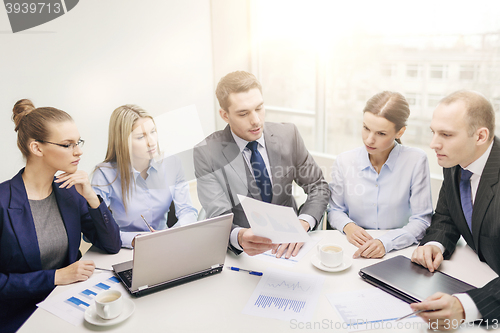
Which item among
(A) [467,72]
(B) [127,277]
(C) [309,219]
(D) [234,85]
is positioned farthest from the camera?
(A) [467,72]

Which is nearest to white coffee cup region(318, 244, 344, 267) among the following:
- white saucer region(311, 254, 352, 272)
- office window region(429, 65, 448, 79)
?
white saucer region(311, 254, 352, 272)

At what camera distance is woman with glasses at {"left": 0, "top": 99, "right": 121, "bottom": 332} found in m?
1.51

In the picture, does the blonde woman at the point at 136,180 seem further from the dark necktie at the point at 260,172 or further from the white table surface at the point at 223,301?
the white table surface at the point at 223,301

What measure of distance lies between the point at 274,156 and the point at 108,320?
4.15 ft

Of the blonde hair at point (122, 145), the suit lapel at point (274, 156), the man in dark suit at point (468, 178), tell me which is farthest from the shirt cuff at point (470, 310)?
the blonde hair at point (122, 145)

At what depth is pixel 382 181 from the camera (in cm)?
193

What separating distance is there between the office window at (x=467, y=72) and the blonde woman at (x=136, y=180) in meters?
2.48

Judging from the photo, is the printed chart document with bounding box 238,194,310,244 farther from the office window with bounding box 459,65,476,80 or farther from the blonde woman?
the office window with bounding box 459,65,476,80

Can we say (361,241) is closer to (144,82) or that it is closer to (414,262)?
(414,262)

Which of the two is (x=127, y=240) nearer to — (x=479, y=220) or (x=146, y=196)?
(x=146, y=196)

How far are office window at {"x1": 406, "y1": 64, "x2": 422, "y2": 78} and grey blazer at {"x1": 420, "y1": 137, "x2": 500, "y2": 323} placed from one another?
203 centimetres

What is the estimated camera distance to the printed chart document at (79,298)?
120 centimetres

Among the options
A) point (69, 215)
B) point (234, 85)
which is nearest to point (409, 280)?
point (234, 85)

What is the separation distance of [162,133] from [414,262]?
132 inches
